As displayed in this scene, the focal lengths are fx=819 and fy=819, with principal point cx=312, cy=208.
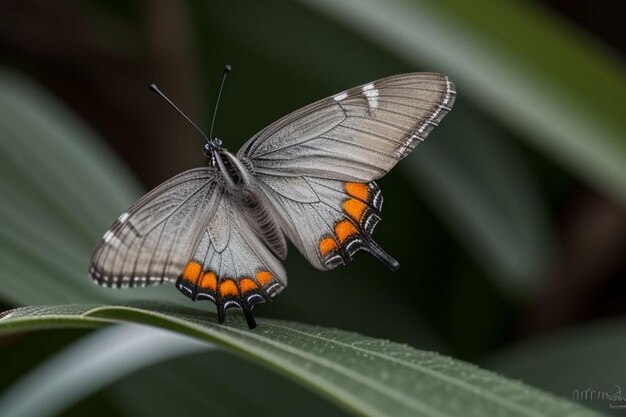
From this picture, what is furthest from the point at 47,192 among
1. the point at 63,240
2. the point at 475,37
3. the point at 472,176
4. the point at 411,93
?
the point at 472,176

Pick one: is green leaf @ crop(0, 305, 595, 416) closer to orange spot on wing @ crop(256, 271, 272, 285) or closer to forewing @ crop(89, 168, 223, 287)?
forewing @ crop(89, 168, 223, 287)

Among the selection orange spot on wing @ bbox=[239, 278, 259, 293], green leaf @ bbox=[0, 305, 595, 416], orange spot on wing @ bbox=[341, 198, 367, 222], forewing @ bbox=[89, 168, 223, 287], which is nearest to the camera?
green leaf @ bbox=[0, 305, 595, 416]

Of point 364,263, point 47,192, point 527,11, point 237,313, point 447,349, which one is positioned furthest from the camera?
point 364,263

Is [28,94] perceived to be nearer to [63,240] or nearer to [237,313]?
[63,240]

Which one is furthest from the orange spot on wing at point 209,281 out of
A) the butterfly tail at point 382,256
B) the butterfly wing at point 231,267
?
the butterfly tail at point 382,256

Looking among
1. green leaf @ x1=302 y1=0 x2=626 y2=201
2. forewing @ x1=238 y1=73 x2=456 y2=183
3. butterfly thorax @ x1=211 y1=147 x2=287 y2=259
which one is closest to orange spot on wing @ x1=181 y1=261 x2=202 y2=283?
butterfly thorax @ x1=211 y1=147 x2=287 y2=259

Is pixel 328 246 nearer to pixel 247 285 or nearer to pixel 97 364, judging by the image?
pixel 247 285
